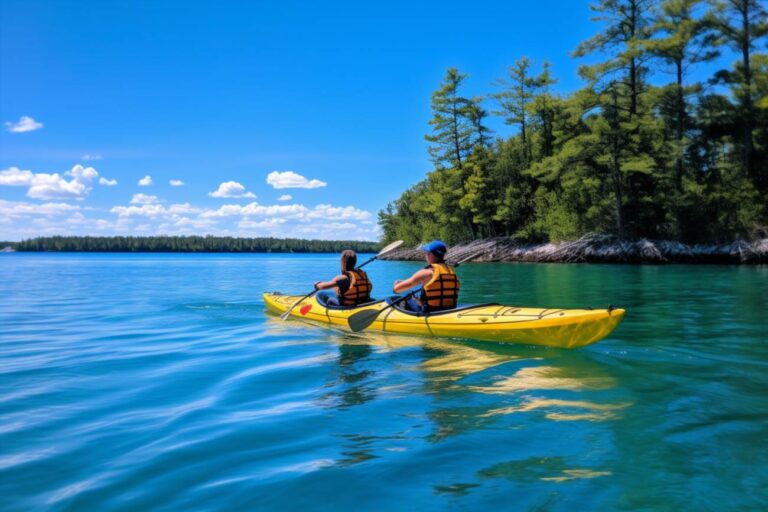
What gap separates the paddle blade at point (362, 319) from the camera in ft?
30.1

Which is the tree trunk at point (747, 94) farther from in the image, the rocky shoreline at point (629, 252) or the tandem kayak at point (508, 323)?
the tandem kayak at point (508, 323)

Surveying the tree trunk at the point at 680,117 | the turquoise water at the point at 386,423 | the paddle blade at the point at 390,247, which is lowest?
the turquoise water at the point at 386,423

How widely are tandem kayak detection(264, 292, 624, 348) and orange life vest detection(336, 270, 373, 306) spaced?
0.82ft

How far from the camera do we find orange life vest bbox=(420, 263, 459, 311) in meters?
8.30

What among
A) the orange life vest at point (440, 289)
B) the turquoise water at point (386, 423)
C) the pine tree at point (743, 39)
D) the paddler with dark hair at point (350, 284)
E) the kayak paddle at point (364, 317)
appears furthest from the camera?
the pine tree at point (743, 39)

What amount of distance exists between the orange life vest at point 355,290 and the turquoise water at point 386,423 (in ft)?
3.99

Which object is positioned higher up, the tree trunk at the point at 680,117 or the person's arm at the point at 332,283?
the tree trunk at the point at 680,117

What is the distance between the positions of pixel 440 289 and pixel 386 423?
398 cm

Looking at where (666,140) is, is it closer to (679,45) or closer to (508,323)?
(679,45)

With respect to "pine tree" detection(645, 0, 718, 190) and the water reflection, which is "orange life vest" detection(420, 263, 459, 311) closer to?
the water reflection

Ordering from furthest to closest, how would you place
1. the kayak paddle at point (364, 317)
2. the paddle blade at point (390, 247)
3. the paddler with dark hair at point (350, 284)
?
the paddle blade at point (390, 247) < the paddler with dark hair at point (350, 284) < the kayak paddle at point (364, 317)

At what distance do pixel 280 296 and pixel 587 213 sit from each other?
85.4 ft

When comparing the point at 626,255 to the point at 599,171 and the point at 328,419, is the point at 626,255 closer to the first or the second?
the point at 599,171

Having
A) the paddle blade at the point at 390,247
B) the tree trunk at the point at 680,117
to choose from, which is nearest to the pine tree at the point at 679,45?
the tree trunk at the point at 680,117
